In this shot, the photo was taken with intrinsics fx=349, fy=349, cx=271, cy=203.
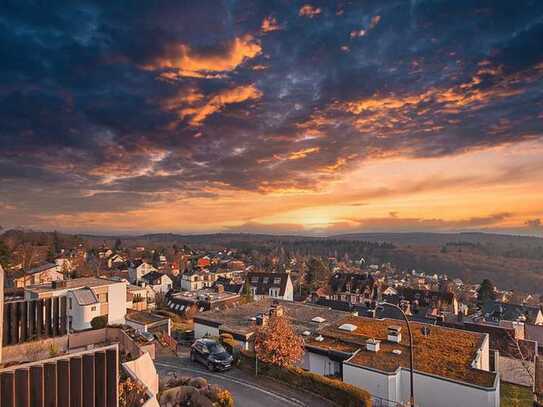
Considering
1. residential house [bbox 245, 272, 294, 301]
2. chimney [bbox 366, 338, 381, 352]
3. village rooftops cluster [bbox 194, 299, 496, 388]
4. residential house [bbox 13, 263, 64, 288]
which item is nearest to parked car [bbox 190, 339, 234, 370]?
village rooftops cluster [bbox 194, 299, 496, 388]

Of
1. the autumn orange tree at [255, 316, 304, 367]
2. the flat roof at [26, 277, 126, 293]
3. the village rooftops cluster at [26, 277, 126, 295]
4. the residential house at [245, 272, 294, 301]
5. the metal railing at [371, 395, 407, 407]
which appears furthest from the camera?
the residential house at [245, 272, 294, 301]

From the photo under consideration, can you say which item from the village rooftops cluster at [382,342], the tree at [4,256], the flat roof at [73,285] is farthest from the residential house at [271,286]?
the tree at [4,256]

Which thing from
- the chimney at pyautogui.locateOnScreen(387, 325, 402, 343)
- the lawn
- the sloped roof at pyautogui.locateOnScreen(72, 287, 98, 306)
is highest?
the sloped roof at pyautogui.locateOnScreen(72, 287, 98, 306)

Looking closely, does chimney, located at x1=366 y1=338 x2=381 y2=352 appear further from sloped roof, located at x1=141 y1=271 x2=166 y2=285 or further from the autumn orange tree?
sloped roof, located at x1=141 y1=271 x2=166 y2=285

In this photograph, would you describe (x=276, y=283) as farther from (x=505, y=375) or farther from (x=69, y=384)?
(x=69, y=384)

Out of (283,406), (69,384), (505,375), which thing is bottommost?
(505,375)

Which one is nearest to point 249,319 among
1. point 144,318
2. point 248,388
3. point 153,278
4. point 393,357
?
point 248,388

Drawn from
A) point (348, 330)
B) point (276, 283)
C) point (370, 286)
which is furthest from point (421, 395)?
point (370, 286)
